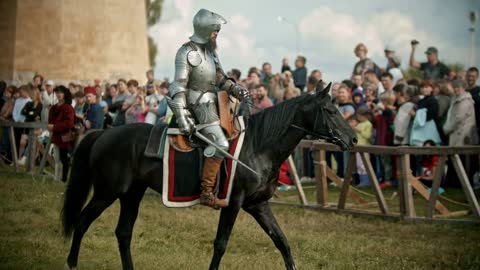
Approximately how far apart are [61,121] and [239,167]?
26.2 feet

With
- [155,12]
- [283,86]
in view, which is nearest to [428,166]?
[283,86]

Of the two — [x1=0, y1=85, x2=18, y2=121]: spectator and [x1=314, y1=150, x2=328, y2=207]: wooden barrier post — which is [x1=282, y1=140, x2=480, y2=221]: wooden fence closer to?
[x1=314, y1=150, x2=328, y2=207]: wooden barrier post

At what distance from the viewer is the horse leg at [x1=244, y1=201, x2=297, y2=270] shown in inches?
313

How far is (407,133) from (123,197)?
22.0 ft

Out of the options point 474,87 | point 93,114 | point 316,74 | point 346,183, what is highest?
point 316,74

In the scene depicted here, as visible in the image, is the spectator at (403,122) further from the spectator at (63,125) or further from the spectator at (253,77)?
the spectator at (63,125)

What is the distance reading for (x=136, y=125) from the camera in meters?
8.71

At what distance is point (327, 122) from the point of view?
8.05 meters

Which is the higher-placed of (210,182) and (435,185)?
(210,182)

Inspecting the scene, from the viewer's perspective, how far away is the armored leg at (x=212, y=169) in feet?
25.8

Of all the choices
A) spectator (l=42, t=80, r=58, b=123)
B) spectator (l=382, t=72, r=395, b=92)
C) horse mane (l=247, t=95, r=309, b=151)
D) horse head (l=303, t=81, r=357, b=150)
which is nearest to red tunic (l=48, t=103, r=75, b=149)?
spectator (l=42, t=80, r=58, b=123)

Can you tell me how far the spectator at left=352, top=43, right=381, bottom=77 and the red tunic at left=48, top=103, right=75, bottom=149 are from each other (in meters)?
6.12

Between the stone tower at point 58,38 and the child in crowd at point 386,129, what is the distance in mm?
13450

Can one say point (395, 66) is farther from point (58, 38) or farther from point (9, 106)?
point (58, 38)
